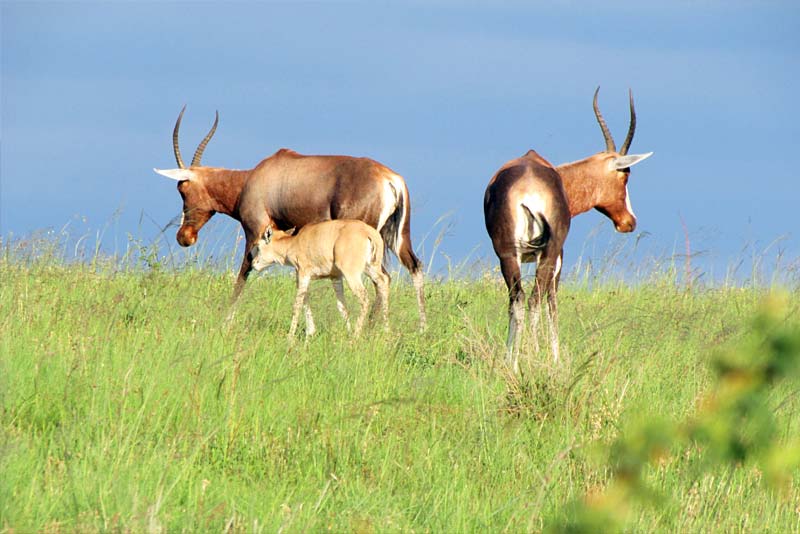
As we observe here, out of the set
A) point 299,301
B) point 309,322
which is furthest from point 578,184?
point 309,322

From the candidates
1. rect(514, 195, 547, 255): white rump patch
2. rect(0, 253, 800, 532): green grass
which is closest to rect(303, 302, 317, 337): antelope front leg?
rect(0, 253, 800, 532): green grass

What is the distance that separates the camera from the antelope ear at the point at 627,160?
40.8 feet

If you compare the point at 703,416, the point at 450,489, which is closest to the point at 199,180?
the point at 450,489

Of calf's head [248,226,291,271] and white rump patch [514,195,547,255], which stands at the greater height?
white rump patch [514,195,547,255]

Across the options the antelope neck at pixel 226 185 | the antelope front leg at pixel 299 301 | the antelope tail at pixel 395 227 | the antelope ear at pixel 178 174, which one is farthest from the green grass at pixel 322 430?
the antelope ear at pixel 178 174

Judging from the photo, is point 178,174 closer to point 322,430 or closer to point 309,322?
point 309,322

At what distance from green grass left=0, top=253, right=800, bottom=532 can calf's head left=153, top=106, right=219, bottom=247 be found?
538 centimetres

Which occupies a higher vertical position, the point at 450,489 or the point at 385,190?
the point at 385,190

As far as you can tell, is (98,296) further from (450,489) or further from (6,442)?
(450,489)

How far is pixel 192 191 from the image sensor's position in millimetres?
14594

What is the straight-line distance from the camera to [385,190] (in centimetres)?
1255

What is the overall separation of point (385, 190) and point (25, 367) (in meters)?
6.56

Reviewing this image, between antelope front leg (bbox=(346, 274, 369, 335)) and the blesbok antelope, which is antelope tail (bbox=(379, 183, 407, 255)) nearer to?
the blesbok antelope

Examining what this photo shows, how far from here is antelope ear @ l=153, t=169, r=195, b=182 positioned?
14523 mm
